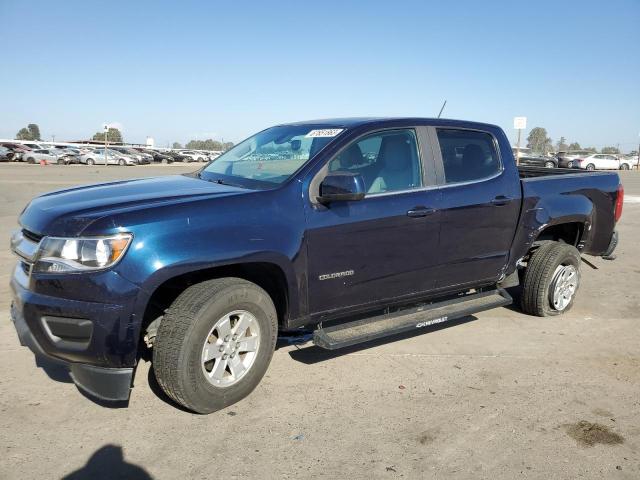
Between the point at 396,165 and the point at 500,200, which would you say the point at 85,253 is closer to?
the point at 396,165

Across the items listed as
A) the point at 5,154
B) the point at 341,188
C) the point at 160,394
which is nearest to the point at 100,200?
the point at 160,394

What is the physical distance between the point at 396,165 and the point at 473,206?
0.77 m

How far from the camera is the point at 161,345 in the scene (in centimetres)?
319

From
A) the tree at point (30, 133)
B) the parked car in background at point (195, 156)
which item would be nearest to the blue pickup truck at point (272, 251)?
the parked car in background at point (195, 156)

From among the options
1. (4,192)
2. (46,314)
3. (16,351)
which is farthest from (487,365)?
(4,192)

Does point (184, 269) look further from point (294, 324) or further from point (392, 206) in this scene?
point (392, 206)

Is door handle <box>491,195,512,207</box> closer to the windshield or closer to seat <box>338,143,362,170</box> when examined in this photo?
seat <box>338,143,362,170</box>

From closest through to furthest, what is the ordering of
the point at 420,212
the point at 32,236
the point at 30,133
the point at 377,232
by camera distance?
the point at 32,236 < the point at 377,232 < the point at 420,212 < the point at 30,133

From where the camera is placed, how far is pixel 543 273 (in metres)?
5.23

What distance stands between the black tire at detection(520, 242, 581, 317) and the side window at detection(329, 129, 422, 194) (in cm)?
182

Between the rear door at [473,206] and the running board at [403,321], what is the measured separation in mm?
166

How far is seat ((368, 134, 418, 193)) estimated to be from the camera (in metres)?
4.12

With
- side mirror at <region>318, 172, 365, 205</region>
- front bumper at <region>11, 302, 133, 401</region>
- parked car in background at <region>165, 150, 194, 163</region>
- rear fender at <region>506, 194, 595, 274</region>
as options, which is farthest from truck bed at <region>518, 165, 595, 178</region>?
parked car in background at <region>165, 150, 194, 163</region>

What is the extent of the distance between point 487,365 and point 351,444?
5.32ft
